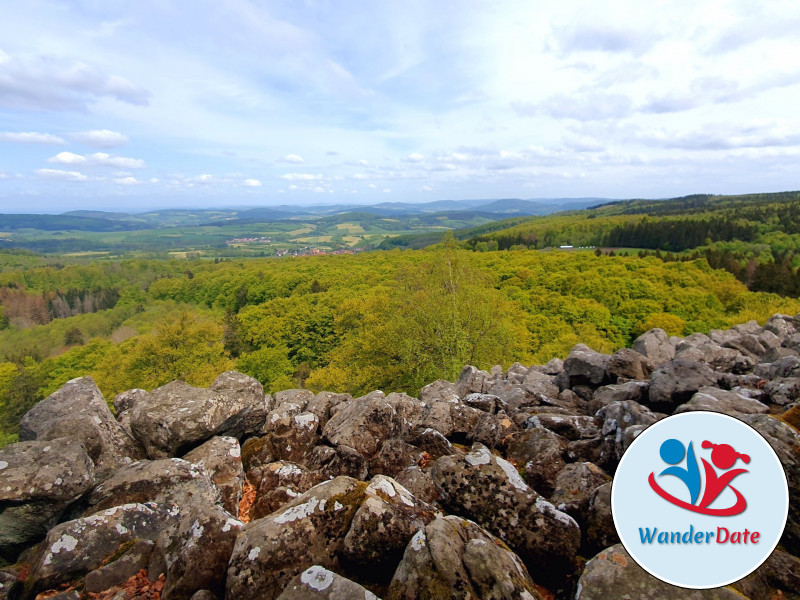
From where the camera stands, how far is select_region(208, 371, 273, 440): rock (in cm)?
1132

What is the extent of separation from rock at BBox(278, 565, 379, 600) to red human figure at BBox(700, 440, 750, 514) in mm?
4613

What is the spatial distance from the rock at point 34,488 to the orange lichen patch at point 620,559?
969cm

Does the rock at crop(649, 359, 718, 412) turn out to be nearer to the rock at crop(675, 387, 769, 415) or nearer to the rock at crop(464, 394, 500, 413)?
the rock at crop(675, 387, 769, 415)

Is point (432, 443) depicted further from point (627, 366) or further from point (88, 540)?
point (627, 366)

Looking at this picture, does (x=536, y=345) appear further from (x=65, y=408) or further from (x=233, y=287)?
(x=233, y=287)

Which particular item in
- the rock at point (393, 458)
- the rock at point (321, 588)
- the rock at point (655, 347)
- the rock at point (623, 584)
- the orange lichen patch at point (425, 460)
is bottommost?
the rock at point (655, 347)

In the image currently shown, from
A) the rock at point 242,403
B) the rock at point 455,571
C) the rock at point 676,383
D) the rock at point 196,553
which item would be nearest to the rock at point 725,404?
the rock at point 676,383

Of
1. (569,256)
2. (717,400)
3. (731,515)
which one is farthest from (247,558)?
(569,256)

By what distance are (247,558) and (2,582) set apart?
3.78m

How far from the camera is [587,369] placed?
17.0 metres

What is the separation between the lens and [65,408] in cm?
1093

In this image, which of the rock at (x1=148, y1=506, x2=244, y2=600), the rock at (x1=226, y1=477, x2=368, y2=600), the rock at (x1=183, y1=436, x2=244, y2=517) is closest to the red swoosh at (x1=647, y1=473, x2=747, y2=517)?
the rock at (x1=226, y1=477, x2=368, y2=600)

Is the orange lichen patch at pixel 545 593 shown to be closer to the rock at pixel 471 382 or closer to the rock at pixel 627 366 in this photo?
the rock at pixel 627 366

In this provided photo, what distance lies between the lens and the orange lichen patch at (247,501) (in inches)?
346
